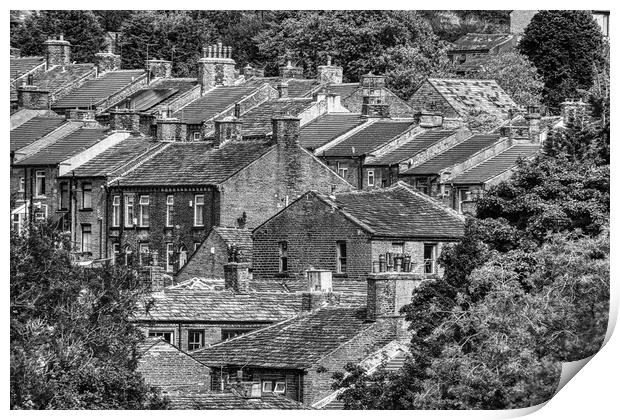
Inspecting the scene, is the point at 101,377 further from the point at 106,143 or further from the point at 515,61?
the point at 515,61

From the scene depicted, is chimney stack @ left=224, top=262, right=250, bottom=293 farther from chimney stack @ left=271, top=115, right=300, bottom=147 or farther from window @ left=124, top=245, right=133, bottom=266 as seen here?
chimney stack @ left=271, top=115, right=300, bottom=147

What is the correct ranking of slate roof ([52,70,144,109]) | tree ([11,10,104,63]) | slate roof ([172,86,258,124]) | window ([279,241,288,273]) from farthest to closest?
1. tree ([11,10,104,63])
2. slate roof ([52,70,144,109])
3. slate roof ([172,86,258,124])
4. window ([279,241,288,273])

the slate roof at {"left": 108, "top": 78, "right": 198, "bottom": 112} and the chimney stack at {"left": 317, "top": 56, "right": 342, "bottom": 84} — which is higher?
the chimney stack at {"left": 317, "top": 56, "right": 342, "bottom": 84}

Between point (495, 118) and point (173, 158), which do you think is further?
point (495, 118)

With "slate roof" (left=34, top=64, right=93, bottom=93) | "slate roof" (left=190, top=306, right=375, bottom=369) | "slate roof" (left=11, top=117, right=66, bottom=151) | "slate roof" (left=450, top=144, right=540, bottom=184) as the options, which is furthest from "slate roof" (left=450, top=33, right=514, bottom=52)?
"slate roof" (left=190, top=306, right=375, bottom=369)

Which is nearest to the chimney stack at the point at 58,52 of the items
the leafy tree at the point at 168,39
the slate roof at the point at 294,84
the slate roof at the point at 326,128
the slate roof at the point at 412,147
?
the leafy tree at the point at 168,39

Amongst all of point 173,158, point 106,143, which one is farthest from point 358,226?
point 106,143
